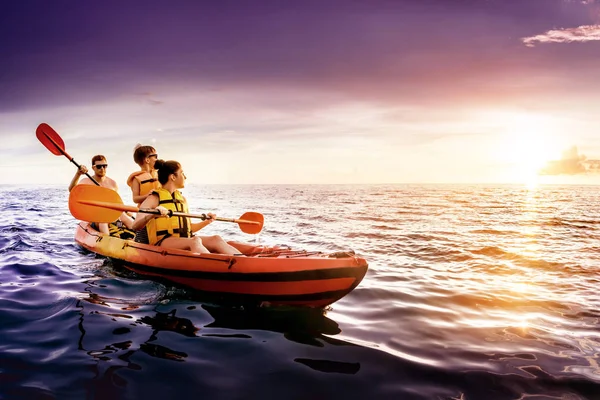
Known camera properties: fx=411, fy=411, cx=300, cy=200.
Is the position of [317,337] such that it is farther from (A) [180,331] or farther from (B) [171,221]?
(B) [171,221]

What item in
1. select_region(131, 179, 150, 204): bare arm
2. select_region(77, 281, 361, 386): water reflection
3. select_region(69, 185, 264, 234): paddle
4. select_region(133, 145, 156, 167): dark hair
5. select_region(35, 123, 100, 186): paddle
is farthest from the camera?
select_region(35, 123, 100, 186): paddle

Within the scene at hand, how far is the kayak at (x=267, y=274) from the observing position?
5.07 meters

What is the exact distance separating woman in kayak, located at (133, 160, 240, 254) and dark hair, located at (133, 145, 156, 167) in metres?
1.83

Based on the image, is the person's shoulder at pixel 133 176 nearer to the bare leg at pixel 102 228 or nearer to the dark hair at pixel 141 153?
the dark hair at pixel 141 153

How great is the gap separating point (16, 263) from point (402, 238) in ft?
31.2

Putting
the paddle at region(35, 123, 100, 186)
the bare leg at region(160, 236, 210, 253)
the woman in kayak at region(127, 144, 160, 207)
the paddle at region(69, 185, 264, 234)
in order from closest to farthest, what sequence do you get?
the bare leg at region(160, 236, 210, 253) → the paddle at region(69, 185, 264, 234) → the woman in kayak at region(127, 144, 160, 207) → the paddle at region(35, 123, 100, 186)

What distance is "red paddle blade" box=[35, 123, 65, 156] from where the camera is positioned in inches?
392

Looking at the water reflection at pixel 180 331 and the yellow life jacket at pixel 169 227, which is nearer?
the water reflection at pixel 180 331

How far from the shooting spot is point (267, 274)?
527 centimetres

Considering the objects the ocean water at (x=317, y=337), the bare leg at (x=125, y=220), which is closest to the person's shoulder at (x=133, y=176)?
the ocean water at (x=317, y=337)

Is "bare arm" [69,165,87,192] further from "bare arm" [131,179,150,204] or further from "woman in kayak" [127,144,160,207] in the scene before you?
"bare arm" [131,179,150,204]

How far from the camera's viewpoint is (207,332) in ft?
15.4

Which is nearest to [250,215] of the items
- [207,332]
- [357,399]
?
[207,332]

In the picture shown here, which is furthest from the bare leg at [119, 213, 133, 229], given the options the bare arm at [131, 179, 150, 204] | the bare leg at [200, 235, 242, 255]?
the bare leg at [200, 235, 242, 255]
